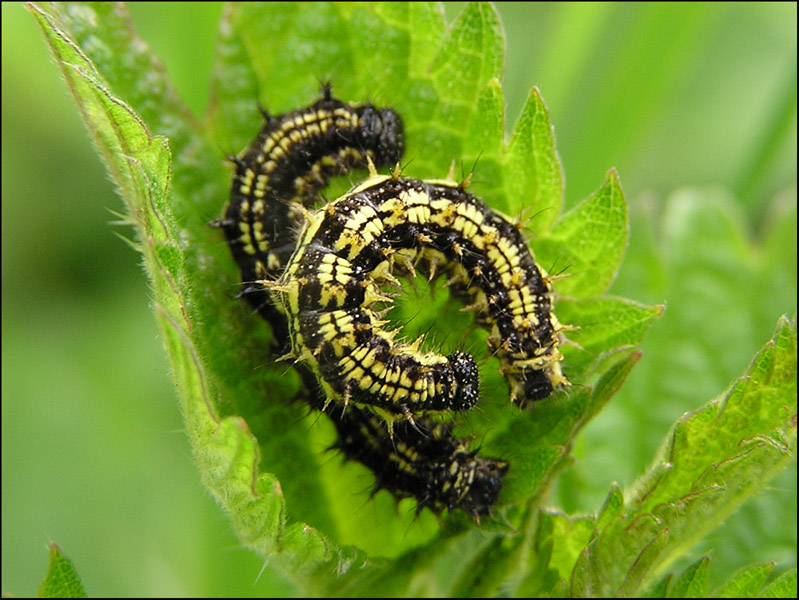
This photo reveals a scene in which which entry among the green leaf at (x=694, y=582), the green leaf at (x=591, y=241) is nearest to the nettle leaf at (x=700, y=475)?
the green leaf at (x=694, y=582)

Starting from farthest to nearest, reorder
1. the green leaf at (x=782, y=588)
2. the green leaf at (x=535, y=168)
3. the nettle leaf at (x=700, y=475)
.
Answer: the green leaf at (x=535, y=168), the green leaf at (x=782, y=588), the nettle leaf at (x=700, y=475)

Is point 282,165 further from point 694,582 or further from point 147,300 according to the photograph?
point 147,300

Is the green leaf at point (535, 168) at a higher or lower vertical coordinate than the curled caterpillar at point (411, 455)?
higher

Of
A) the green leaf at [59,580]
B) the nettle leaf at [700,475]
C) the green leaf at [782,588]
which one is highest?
the nettle leaf at [700,475]

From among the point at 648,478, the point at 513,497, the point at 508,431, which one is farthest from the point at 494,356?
the point at 648,478

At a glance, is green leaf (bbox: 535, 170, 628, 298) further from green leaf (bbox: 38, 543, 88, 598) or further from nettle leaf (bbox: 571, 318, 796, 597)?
green leaf (bbox: 38, 543, 88, 598)

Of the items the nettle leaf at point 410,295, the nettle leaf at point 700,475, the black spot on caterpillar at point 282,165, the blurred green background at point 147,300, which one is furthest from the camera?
the blurred green background at point 147,300

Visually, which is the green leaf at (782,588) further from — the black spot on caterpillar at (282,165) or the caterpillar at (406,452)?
the black spot on caterpillar at (282,165)
